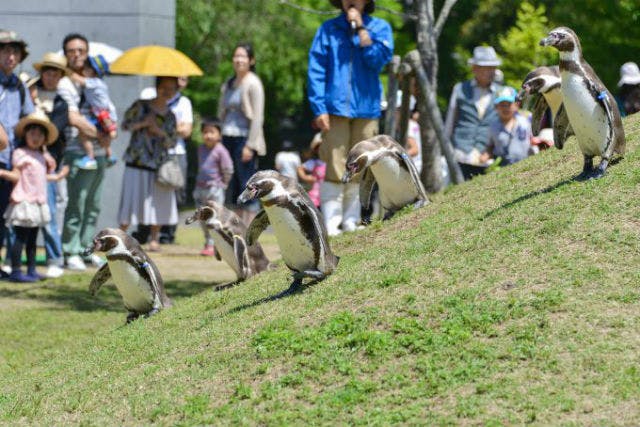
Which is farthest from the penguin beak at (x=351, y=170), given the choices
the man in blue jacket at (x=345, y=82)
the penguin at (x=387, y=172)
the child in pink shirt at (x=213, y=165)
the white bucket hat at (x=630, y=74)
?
the child in pink shirt at (x=213, y=165)

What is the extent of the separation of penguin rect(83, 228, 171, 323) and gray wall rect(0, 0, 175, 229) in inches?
305

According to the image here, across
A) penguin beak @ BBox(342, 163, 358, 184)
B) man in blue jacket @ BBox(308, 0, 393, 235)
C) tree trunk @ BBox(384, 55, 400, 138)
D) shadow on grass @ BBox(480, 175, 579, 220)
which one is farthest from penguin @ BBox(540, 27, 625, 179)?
tree trunk @ BBox(384, 55, 400, 138)

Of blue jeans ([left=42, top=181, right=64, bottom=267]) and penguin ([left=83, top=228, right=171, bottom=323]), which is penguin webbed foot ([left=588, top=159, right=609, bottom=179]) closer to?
penguin ([left=83, top=228, right=171, bottom=323])

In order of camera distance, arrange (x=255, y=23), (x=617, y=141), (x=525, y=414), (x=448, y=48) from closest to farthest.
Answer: (x=525, y=414), (x=617, y=141), (x=255, y=23), (x=448, y=48)

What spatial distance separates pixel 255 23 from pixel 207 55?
141cm

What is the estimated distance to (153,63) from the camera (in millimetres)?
16594

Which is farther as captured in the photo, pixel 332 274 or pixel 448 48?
pixel 448 48

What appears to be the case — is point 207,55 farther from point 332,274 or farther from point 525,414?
point 525,414

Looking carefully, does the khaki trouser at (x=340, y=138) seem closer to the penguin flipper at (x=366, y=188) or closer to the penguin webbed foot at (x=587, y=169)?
the penguin flipper at (x=366, y=188)

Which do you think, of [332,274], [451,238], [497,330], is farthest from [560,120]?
[497,330]

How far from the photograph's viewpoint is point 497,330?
780cm

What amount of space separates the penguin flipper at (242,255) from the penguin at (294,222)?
180cm

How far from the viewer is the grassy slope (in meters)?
7.20

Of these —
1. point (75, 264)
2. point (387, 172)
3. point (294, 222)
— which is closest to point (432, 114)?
point (387, 172)
